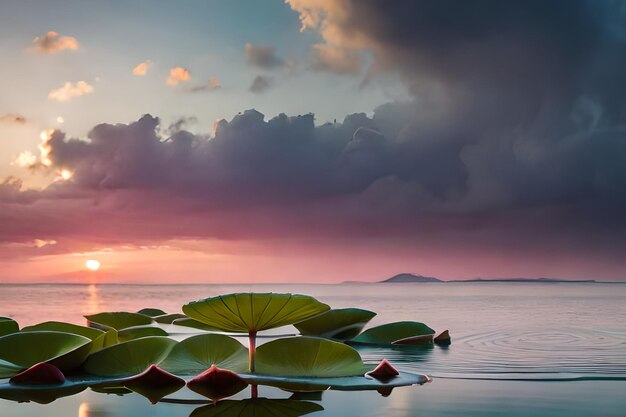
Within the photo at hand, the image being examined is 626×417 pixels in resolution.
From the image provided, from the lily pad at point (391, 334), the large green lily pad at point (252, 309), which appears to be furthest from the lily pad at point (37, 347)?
the lily pad at point (391, 334)

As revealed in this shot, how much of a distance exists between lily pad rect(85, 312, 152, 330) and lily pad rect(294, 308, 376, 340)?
4.81ft

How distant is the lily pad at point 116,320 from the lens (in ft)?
17.1

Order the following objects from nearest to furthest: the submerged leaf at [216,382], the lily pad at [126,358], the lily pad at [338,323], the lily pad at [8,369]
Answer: the submerged leaf at [216,382], the lily pad at [8,369], the lily pad at [126,358], the lily pad at [338,323]

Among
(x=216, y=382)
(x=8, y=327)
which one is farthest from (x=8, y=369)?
(x=8, y=327)

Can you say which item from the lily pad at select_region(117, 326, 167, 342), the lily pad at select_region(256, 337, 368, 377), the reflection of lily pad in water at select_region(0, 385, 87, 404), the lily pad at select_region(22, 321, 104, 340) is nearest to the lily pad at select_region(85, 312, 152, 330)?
the lily pad at select_region(117, 326, 167, 342)

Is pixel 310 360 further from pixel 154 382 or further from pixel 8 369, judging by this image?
pixel 8 369

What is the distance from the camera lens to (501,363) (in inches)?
151

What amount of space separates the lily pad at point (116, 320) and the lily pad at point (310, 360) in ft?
8.86

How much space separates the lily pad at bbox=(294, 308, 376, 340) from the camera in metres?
4.90

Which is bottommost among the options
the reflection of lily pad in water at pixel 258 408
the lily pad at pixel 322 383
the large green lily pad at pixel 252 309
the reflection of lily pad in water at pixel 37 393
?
the reflection of lily pad in water at pixel 37 393

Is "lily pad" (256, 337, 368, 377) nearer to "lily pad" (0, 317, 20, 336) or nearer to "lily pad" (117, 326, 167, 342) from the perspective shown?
"lily pad" (117, 326, 167, 342)

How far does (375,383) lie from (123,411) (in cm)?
108

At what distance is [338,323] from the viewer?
16.4 ft

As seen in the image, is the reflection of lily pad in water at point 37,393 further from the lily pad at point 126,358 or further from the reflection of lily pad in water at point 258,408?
the reflection of lily pad in water at point 258,408
